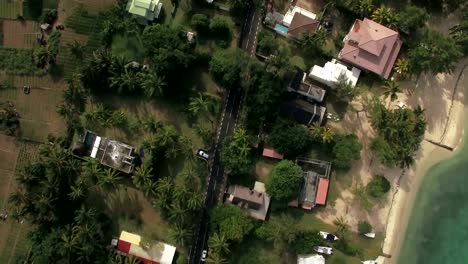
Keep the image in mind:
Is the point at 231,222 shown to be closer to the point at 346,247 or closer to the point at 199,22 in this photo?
the point at 346,247

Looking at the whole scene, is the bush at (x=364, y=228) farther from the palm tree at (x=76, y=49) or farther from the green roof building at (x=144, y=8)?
the palm tree at (x=76, y=49)

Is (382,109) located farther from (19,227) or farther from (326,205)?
(19,227)

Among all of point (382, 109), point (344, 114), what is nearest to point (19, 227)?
point (344, 114)

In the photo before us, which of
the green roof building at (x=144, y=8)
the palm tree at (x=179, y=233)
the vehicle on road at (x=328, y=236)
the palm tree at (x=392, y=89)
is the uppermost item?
the green roof building at (x=144, y=8)

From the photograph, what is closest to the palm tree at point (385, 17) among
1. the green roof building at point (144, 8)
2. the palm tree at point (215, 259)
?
the green roof building at point (144, 8)

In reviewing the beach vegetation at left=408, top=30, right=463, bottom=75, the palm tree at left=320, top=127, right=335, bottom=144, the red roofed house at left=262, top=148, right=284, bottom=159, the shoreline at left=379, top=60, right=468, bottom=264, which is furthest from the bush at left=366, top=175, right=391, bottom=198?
the beach vegetation at left=408, top=30, right=463, bottom=75

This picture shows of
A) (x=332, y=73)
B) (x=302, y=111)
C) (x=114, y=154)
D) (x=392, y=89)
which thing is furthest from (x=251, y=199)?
(x=392, y=89)
